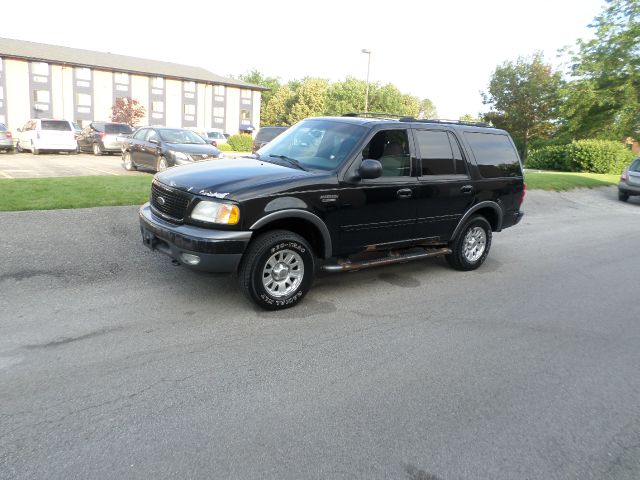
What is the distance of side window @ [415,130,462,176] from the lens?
6.19m

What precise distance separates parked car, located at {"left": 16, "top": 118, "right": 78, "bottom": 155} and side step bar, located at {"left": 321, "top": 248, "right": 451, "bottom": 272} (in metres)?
21.5

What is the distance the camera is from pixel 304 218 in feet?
16.7

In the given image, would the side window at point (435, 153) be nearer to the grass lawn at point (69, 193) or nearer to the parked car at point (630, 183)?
the grass lawn at point (69, 193)

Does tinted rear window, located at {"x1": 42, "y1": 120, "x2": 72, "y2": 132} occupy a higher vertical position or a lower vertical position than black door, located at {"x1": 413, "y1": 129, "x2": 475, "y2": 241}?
higher

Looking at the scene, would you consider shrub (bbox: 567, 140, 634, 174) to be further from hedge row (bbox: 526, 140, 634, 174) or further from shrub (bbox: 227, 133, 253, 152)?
shrub (bbox: 227, 133, 253, 152)

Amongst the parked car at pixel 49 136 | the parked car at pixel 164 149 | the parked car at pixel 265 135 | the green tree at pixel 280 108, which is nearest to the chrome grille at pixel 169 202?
the parked car at pixel 164 149

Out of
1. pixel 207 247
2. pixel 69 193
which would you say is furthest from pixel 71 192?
pixel 207 247

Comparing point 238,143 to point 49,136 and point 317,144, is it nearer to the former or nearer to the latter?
point 49,136

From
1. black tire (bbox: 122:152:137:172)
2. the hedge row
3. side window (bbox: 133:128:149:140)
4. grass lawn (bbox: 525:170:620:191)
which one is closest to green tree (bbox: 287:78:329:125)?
the hedge row

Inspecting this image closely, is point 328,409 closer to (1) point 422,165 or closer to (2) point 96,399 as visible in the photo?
(2) point 96,399

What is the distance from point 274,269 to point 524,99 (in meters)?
48.0

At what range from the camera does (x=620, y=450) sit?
3119 mm

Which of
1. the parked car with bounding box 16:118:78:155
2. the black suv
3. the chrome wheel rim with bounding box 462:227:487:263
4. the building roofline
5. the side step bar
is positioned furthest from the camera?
the building roofline

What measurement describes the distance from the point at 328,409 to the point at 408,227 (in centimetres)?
318
